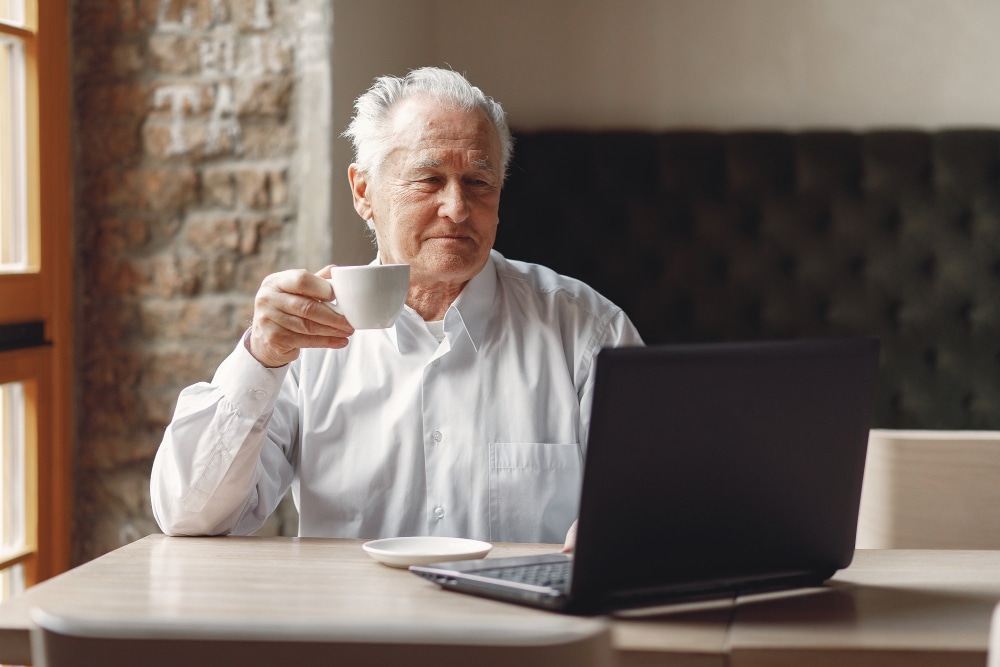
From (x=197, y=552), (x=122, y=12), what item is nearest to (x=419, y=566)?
(x=197, y=552)

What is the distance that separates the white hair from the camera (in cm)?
185

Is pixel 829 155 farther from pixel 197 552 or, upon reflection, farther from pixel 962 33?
pixel 197 552

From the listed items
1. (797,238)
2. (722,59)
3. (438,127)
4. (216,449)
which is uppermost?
(722,59)

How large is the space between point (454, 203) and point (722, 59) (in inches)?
75.9

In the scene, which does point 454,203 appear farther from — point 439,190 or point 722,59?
point 722,59

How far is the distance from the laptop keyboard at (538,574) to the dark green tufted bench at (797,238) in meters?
2.08

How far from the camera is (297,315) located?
144 cm

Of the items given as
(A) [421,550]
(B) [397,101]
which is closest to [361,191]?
(B) [397,101]

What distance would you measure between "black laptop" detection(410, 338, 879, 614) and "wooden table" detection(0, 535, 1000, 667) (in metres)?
0.03

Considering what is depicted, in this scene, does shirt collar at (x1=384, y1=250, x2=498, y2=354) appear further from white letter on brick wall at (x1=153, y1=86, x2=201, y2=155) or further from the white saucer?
white letter on brick wall at (x1=153, y1=86, x2=201, y2=155)

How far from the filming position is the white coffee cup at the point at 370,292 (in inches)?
52.2

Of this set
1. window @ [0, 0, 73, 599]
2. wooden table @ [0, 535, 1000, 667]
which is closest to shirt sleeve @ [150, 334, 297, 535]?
wooden table @ [0, 535, 1000, 667]

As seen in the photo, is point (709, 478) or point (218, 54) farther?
point (218, 54)

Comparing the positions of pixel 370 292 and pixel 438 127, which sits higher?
pixel 438 127
